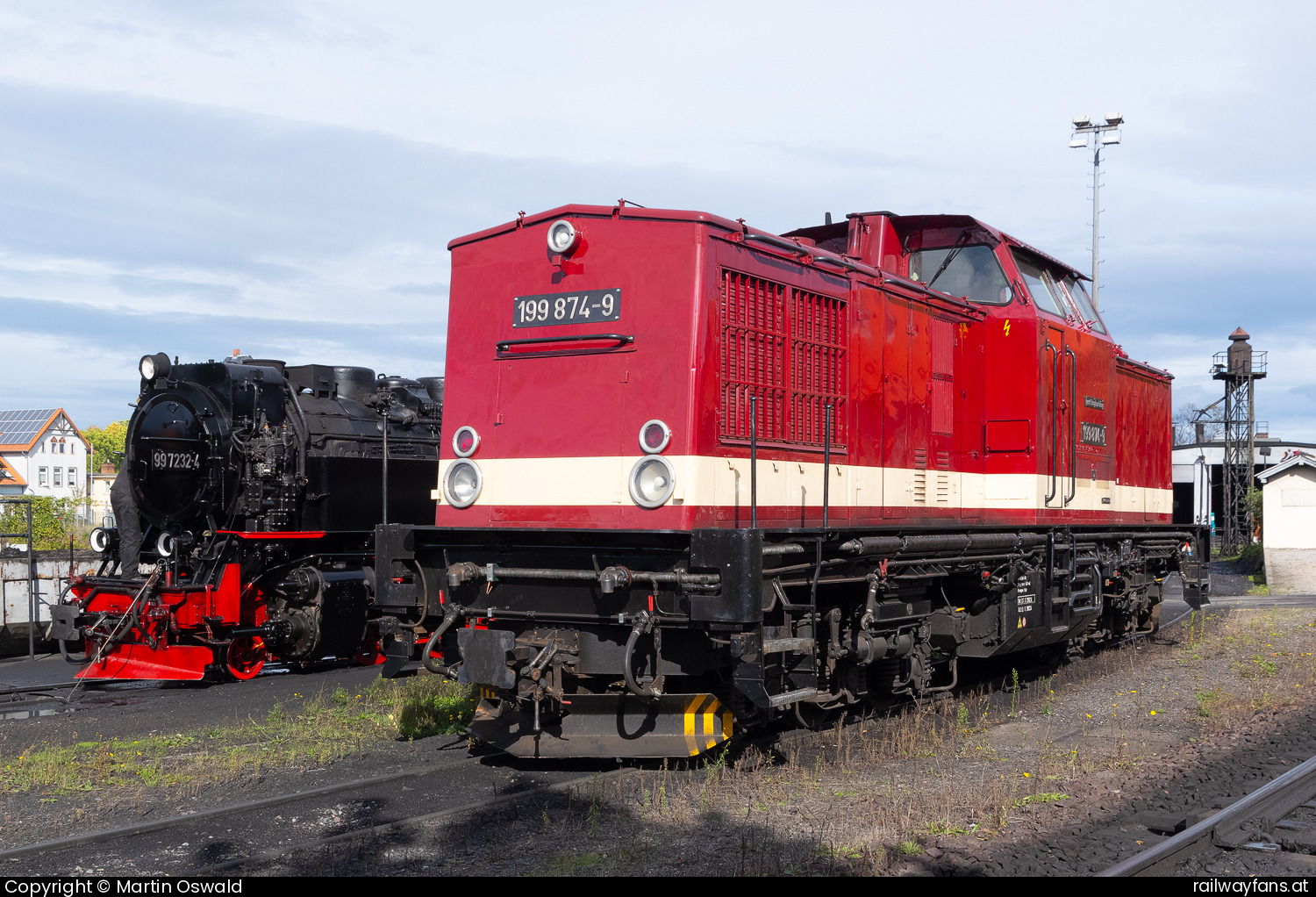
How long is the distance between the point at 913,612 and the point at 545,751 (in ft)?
9.03

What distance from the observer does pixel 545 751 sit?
645cm

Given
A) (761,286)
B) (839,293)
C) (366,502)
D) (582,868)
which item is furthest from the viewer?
(366,502)

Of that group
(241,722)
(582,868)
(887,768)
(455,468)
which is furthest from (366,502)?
(582,868)

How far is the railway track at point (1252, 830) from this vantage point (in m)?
4.81

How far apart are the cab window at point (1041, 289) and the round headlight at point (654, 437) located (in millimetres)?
4438

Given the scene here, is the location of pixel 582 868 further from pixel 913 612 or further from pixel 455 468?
pixel 913 612

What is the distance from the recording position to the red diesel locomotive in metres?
6.19

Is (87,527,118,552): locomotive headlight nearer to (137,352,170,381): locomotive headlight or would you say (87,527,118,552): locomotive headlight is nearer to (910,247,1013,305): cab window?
(137,352,170,381): locomotive headlight

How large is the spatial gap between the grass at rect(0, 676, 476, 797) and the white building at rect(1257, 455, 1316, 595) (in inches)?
976

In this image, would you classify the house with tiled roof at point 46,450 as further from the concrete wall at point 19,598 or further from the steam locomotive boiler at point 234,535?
the steam locomotive boiler at point 234,535

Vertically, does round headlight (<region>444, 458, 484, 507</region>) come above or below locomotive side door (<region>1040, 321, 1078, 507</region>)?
below

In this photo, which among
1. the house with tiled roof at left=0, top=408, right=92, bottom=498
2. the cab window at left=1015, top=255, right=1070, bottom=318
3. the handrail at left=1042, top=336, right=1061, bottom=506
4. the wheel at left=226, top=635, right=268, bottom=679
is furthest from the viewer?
the house with tiled roof at left=0, top=408, right=92, bottom=498

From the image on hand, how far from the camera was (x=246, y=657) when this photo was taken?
1169 cm

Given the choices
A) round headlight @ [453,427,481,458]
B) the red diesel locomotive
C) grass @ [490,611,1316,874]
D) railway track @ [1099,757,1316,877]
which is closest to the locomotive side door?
the red diesel locomotive
